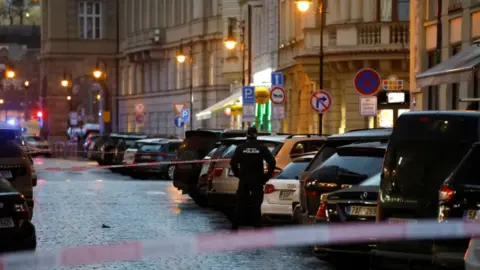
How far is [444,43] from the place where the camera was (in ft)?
120

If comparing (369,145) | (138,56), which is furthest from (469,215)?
(138,56)

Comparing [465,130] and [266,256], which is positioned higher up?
[465,130]

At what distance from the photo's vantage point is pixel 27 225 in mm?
15102

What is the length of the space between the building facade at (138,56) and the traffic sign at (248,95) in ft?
76.8

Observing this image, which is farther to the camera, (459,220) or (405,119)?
(405,119)

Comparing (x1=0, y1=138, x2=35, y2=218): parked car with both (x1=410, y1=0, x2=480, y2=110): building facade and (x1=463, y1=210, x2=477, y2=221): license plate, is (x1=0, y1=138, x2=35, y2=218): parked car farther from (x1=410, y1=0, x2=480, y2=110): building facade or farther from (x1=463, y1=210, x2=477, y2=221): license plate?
(x1=463, y1=210, x2=477, y2=221): license plate

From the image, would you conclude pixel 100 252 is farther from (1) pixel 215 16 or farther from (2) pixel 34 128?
(2) pixel 34 128

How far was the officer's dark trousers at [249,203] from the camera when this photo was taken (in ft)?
66.6

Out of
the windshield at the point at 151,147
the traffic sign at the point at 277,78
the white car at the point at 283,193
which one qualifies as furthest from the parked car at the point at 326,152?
the windshield at the point at 151,147

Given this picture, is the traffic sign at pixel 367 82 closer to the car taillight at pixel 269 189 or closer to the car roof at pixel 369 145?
the car taillight at pixel 269 189

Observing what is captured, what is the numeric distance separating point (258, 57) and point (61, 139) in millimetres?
50095

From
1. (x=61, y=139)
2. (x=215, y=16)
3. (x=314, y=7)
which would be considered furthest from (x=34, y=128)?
(x=314, y=7)

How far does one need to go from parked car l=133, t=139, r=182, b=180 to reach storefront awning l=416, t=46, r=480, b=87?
18500mm

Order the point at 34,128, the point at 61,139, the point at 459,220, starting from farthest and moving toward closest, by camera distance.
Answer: the point at 61,139
the point at 34,128
the point at 459,220
